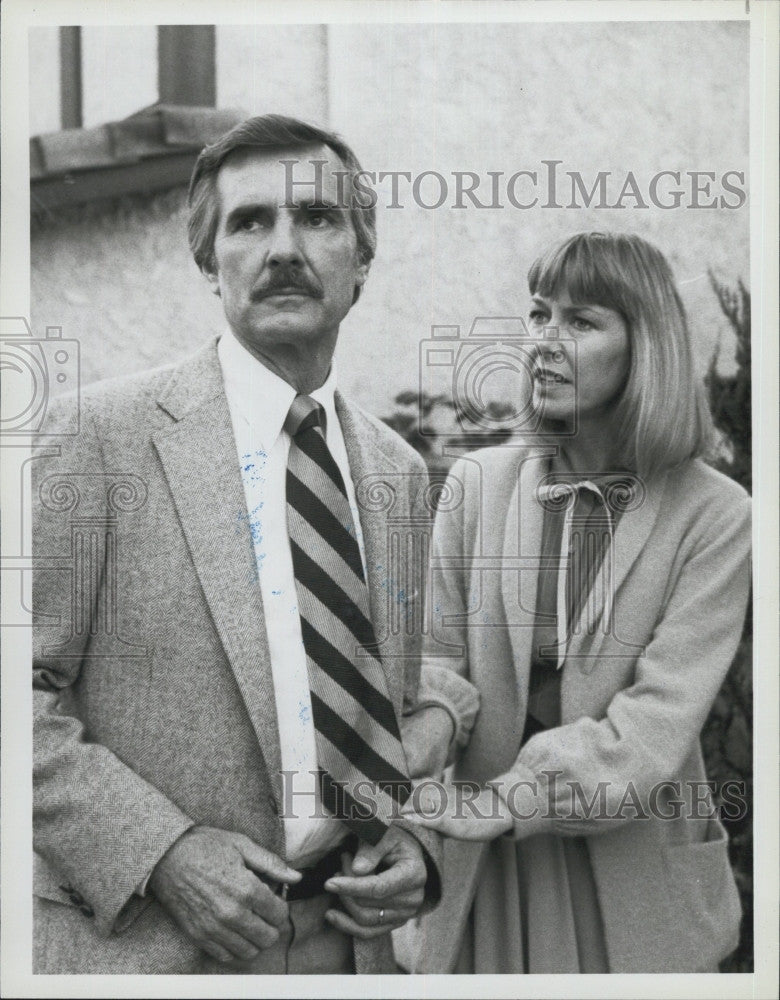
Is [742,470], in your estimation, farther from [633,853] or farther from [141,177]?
[141,177]

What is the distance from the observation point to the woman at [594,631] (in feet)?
14.0

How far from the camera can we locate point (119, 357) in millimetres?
4336

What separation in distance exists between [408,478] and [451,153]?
981 mm

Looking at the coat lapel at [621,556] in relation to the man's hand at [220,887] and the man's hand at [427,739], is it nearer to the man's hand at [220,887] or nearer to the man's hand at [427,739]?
the man's hand at [427,739]

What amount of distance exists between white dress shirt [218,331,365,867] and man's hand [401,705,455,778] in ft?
0.92

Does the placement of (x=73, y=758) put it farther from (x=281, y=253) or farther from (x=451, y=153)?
(x=451, y=153)

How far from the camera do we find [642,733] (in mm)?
4258

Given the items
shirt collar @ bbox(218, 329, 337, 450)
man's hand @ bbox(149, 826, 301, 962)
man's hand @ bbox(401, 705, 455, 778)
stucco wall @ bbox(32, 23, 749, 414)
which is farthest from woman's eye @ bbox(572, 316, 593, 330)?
man's hand @ bbox(149, 826, 301, 962)

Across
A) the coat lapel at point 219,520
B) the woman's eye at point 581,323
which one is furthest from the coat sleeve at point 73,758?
the woman's eye at point 581,323

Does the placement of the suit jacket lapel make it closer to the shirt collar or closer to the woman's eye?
the shirt collar

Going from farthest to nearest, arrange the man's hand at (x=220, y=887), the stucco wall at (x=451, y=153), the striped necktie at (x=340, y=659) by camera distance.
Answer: the stucco wall at (x=451, y=153) < the striped necktie at (x=340, y=659) < the man's hand at (x=220, y=887)

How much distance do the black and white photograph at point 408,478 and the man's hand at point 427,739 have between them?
0.03ft

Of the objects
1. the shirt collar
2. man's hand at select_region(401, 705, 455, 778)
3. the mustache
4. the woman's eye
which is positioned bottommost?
man's hand at select_region(401, 705, 455, 778)

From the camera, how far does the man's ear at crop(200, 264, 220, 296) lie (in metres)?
4.31
